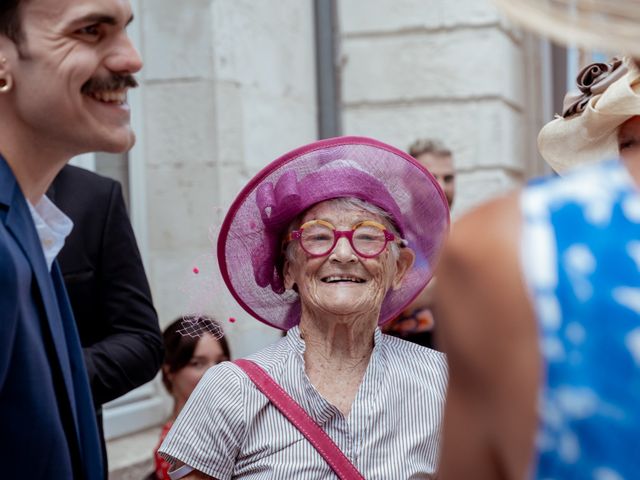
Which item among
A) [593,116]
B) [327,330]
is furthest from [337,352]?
[593,116]

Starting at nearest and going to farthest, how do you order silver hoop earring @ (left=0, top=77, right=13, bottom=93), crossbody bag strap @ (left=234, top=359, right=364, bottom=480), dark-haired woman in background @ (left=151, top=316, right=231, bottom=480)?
1. silver hoop earring @ (left=0, top=77, right=13, bottom=93)
2. crossbody bag strap @ (left=234, top=359, right=364, bottom=480)
3. dark-haired woman in background @ (left=151, top=316, right=231, bottom=480)

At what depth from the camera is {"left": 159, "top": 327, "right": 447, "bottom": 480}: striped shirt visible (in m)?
2.80

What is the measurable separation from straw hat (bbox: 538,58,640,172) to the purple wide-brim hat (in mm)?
365

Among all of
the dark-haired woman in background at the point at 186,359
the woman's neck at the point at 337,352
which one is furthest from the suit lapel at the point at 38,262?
the dark-haired woman in background at the point at 186,359

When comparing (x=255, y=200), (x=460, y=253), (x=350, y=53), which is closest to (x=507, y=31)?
(x=350, y=53)

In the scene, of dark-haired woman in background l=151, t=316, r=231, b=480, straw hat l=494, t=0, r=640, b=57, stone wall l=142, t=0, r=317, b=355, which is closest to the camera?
straw hat l=494, t=0, r=640, b=57

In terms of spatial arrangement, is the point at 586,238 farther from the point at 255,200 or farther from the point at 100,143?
the point at 255,200

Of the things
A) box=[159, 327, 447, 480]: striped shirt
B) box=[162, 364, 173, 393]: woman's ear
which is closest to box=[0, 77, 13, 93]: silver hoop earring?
box=[159, 327, 447, 480]: striped shirt

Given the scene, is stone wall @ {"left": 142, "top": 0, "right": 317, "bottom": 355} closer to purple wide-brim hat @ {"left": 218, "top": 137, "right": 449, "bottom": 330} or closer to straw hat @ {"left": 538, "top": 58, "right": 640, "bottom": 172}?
purple wide-brim hat @ {"left": 218, "top": 137, "right": 449, "bottom": 330}

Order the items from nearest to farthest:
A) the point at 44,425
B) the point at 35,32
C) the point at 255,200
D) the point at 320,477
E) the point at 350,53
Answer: the point at 44,425 → the point at 35,32 → the point at 320,477 → the point at 255,200 → the point at 350,53

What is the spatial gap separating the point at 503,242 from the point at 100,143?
1.35 meters

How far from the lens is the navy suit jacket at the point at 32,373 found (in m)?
2.03

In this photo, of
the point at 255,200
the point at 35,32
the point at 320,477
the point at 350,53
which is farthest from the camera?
the point at 350,53

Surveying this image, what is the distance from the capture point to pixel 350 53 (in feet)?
26.3
